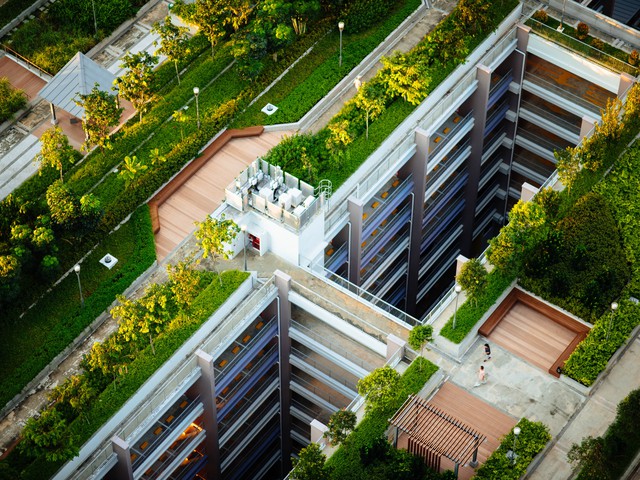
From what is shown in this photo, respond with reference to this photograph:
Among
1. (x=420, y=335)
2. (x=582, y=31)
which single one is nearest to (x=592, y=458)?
(x=420, y=335)

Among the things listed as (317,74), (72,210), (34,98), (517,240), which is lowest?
(72,210)

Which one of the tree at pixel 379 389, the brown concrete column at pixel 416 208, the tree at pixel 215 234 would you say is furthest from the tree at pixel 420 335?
the brown concrete column at pixel 416 208

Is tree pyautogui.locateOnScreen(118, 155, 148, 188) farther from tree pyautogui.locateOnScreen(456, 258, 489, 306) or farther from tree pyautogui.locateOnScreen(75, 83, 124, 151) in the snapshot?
tree pyautogui.locateOnScreen(456, 258, 489, 306)

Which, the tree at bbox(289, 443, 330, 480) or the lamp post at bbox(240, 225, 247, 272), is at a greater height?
the lamp post at bbox(240, 225, 247, 272)

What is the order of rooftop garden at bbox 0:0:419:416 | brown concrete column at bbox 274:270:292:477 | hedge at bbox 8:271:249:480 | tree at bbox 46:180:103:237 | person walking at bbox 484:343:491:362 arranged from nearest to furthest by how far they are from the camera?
hedge at bbox 8:271:249:480, person walking at bbox 484:343:491:362, rooftop garden at bbox 0:0:419:416, brown concrete column at bbox 274:270:292:477, tree at bbox 46:180:103:237

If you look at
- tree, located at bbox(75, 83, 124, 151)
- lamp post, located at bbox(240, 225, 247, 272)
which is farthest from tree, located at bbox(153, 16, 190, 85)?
lamp post, located at bbox(240, 225, 247, 272)

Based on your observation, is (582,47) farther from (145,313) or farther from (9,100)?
(9,100)
